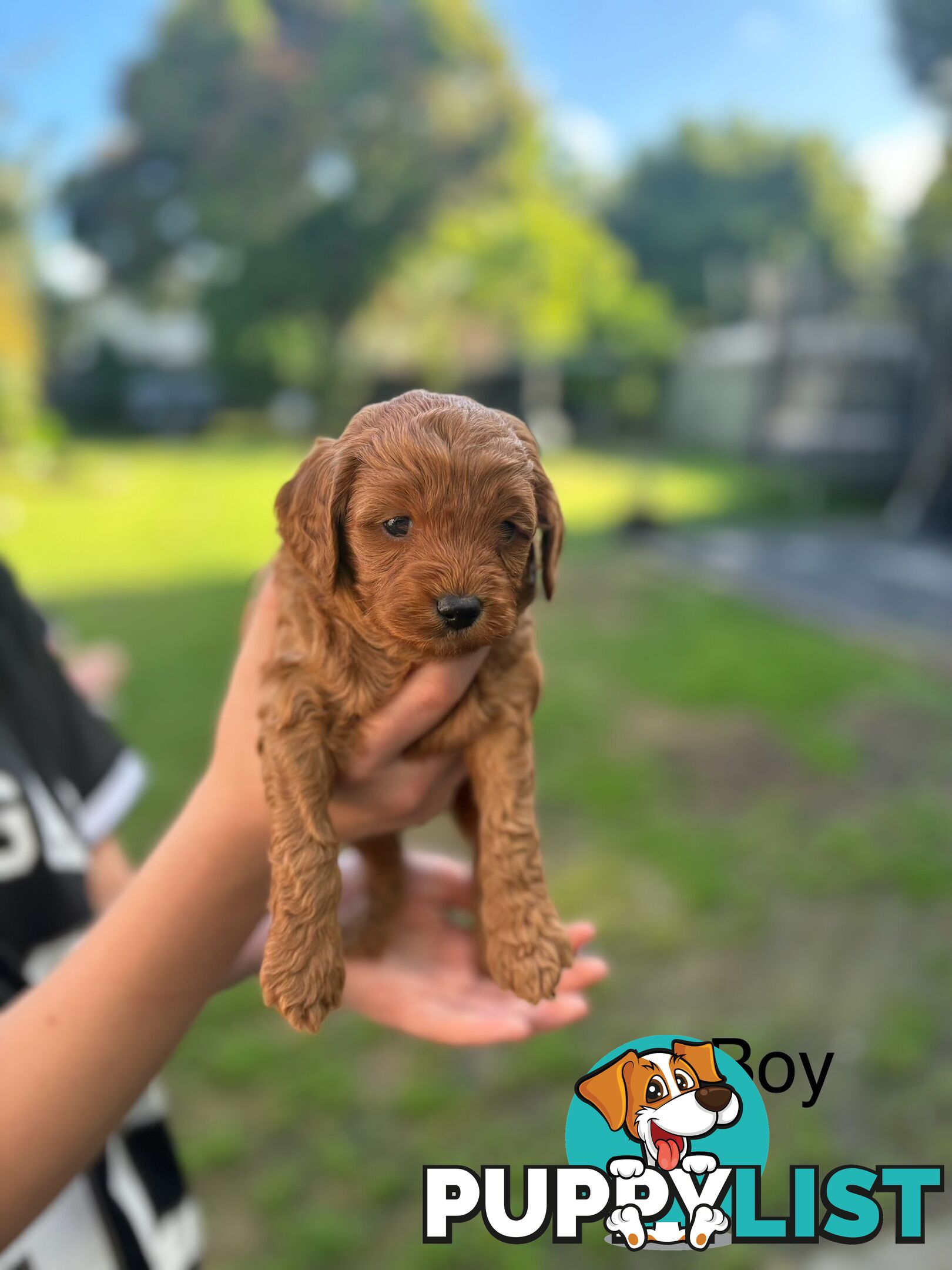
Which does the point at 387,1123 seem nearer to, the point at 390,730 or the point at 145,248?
the point at 390,730

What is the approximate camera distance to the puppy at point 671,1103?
870 millimetres

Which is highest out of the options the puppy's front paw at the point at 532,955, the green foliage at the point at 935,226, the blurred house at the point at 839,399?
the green foliage at the point at 935,226

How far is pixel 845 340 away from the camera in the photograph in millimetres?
12430

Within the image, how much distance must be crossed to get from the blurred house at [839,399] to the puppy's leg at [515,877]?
1150 cm

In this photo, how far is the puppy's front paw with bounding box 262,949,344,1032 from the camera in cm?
85

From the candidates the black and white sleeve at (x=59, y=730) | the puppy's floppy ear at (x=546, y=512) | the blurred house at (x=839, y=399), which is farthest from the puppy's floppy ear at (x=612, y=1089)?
the blurred house at (x=839, y=399)

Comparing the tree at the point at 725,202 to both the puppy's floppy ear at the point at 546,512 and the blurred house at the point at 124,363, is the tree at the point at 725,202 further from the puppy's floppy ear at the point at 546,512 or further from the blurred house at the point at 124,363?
the puppy's floppy ear at the point at 546,512

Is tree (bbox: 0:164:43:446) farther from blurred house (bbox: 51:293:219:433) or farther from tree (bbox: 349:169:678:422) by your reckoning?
tree (bbox: 349:169:678:422)

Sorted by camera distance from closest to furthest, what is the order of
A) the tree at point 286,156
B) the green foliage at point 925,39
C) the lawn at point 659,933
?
the lawn at point 659,933 < the green foliage at point 925,39 < the tree at point 286,156

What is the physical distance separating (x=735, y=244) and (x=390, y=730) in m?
32.2

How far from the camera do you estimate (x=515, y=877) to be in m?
0.96

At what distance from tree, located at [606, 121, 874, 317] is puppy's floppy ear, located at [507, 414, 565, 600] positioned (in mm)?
27798

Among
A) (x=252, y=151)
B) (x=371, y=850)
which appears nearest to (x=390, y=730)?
(x=371, y=850)

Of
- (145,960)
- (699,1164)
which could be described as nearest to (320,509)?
(145,960)
